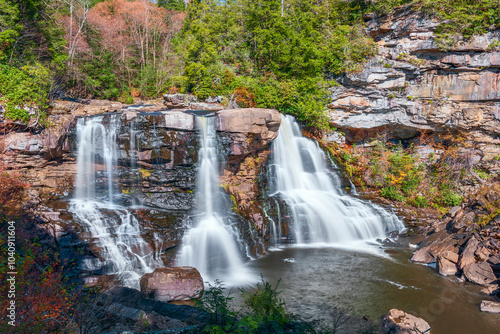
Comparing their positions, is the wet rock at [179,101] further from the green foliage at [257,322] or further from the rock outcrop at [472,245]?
the green foliage at [257,322]

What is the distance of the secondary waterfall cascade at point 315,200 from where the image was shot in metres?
12.6

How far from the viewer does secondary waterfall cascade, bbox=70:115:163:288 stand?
8.91 meters

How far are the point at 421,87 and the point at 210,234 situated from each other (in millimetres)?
14349

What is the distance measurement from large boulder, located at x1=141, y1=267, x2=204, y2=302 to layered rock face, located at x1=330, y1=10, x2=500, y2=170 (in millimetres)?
13462

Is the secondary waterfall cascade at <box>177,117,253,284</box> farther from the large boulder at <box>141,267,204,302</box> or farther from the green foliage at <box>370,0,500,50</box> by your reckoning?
the green foliage at <box>370,0,500,50</box>

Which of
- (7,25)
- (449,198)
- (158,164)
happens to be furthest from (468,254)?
(7,25)

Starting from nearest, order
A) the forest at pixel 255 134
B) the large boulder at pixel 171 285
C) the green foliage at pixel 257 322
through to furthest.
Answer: the green foliage at pixel 257 322 < the large boulder at pixel 171 285 < the forest at pixel 255 134

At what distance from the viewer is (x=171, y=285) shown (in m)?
7.84

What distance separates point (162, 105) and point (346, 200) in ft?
40.0

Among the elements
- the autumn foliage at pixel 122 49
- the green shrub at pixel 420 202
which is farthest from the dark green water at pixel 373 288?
the autumn foliage at pixel 122 49

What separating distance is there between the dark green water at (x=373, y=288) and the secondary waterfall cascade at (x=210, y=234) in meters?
0.89

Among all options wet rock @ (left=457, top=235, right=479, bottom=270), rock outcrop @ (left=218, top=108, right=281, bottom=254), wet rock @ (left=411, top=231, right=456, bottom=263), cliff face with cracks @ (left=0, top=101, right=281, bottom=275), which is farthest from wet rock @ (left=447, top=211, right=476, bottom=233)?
rock outcrop @ (left=218, top=108, right=281, bottom=254)

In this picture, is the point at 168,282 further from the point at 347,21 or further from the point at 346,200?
the point at 347,21

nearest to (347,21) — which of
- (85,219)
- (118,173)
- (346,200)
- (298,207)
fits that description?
(346,200)
